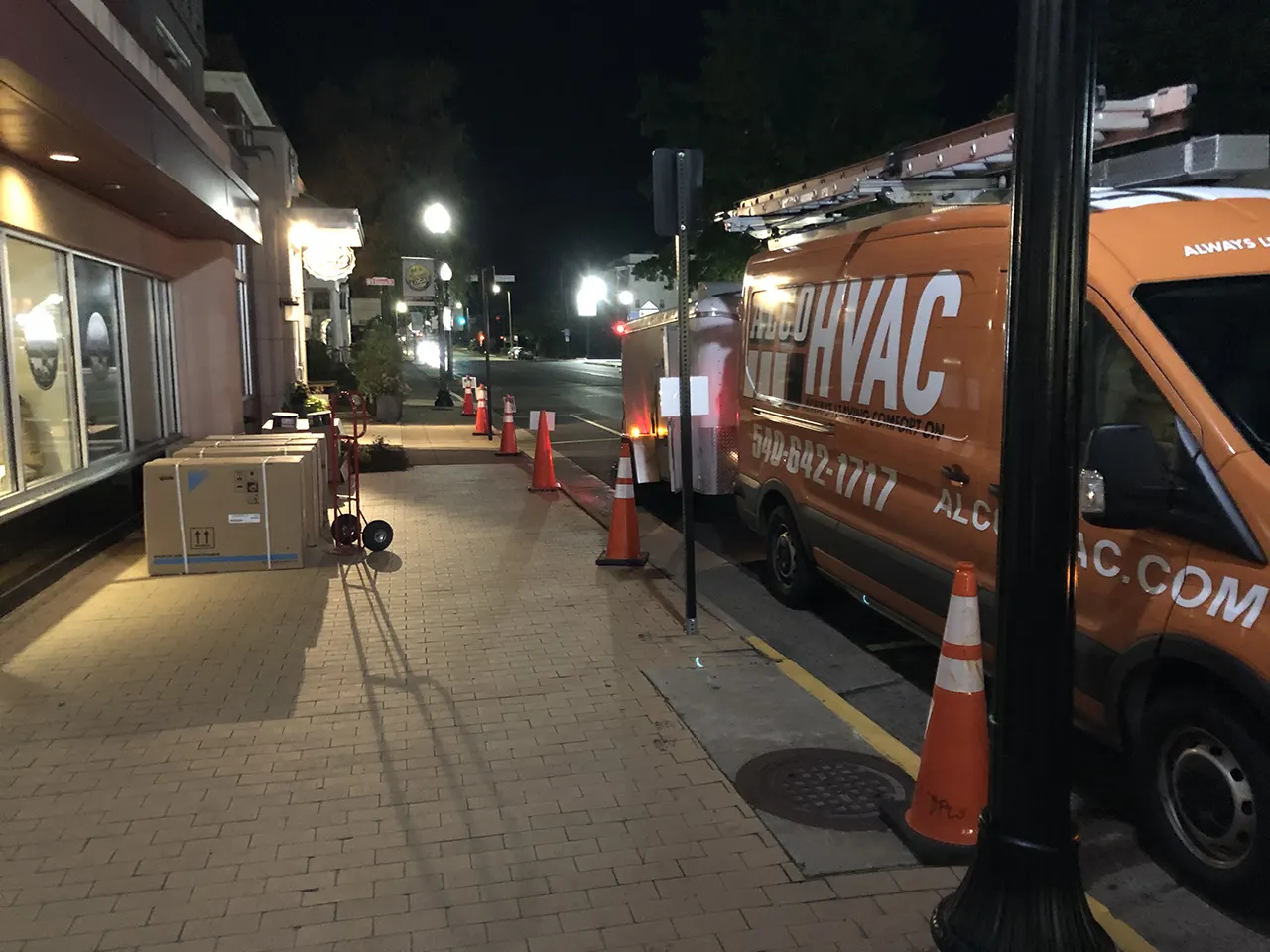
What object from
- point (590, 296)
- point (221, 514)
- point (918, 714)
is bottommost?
point (918, 714)

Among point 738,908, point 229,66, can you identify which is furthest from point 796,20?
point 738,908

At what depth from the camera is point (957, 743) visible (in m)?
3.88

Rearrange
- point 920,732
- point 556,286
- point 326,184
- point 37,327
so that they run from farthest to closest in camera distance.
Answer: point 556,286 → point 326,184 → point 37,327 → point 920,732

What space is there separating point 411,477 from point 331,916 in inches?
418

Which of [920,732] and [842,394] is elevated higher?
[842,394]

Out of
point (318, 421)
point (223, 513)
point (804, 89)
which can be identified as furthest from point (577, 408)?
point (223, 513)

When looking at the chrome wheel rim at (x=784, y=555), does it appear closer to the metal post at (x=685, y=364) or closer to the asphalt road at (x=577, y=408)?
the metal post at (x=685, y=364)

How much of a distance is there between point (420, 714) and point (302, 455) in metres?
4.03

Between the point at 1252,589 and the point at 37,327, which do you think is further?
the point at 37,327

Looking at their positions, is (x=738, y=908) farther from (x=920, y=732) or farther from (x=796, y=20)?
(x=796, y=20)

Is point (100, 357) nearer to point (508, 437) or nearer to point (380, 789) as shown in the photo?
point (380, 789)

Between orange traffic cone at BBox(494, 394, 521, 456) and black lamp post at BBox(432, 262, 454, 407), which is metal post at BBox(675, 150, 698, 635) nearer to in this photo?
orange traffic cone at BBox(494, 394, 521, 456)

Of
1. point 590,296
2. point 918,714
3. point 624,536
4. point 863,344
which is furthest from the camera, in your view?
point 590,296

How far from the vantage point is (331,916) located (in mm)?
3492
